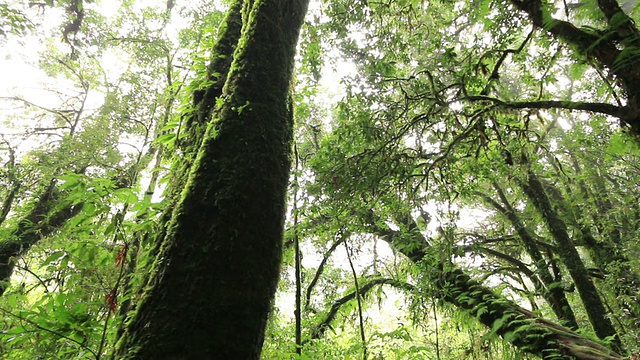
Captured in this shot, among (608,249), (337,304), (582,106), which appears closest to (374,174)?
(582,106)

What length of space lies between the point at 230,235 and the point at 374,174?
356 centimetres

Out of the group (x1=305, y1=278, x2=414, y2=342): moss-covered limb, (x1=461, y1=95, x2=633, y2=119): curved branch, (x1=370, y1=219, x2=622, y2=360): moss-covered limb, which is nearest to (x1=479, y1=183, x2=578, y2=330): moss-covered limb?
(x1=370, y1=219, x2=622, y2=360): moss-covered limb

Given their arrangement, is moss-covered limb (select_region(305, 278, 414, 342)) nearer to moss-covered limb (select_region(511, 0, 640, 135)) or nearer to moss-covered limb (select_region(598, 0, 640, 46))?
moss-covered limb (select_region(511, 0, 640, 135))

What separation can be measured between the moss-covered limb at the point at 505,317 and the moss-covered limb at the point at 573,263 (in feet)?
8.63

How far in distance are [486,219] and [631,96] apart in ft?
29.9

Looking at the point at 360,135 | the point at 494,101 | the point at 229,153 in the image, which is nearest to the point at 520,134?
the point at 494,101

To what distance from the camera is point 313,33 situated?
6.03m

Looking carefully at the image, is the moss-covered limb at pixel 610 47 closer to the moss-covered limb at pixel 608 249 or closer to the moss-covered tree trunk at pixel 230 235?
the moss-covered tree trunk at pixel 230 235

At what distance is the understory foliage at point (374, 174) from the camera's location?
7.16 feet

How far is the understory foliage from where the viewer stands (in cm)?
218

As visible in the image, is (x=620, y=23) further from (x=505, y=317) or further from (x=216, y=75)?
(x=505, y=317)

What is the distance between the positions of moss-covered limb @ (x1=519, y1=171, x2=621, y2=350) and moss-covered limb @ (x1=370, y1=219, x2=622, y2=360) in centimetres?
263

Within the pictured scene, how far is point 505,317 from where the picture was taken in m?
5.43

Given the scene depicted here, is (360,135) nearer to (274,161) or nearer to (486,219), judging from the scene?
(274,161)
